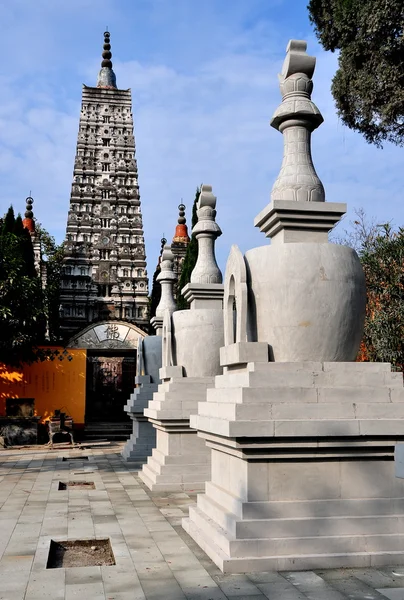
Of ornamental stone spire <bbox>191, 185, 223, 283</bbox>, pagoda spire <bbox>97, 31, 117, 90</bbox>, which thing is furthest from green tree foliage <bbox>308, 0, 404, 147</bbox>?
pagoda spire <bbox>97, 31, 117, 90</bbox>

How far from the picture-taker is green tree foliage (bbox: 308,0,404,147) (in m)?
15.6

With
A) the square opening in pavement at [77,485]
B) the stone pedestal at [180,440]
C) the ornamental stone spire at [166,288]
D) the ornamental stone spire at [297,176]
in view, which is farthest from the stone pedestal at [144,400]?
the ornamental stone spire at [297,176]

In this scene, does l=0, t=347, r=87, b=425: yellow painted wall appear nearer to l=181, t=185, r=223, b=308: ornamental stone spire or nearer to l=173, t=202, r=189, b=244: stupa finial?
l=181, t=185, r=223, b=308: ornamental stone spire

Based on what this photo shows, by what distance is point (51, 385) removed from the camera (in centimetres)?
2219

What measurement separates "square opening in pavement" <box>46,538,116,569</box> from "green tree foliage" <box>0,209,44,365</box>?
1303 centimetres

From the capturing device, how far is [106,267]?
141ft

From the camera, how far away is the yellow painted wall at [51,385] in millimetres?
21812

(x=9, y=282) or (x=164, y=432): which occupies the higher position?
(x=9, y=282)

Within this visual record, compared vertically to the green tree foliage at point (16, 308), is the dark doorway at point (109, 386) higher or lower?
lower

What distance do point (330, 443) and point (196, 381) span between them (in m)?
5.11

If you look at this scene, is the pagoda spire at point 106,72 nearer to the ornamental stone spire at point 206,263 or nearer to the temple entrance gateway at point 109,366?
the temple entrance gateway at point 109,366

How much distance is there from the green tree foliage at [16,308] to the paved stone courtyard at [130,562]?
9217 mm

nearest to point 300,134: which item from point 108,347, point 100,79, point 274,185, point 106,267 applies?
point 274,185

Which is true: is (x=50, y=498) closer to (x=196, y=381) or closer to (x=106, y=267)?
(x=196, y=381)
